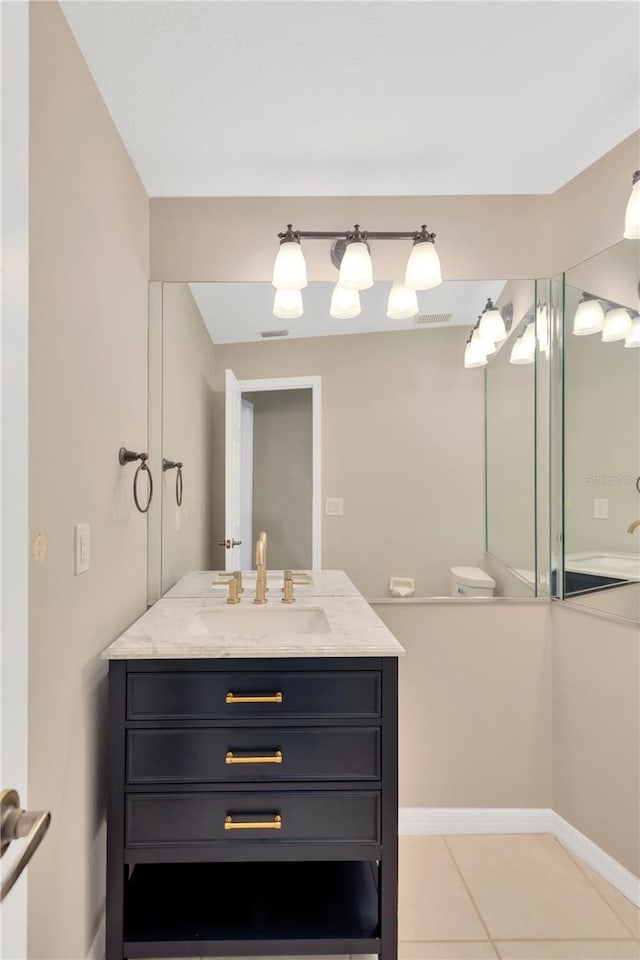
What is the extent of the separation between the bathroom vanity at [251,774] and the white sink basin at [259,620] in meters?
0.38

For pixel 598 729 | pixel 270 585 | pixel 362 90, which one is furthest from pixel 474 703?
pixel 362 90

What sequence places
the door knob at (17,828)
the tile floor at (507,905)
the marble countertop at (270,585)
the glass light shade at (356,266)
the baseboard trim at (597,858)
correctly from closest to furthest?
1. the door knob at (17,828)
2. the tile floor at (507,905)
3. the baseboard trim at (597,858)
4. the glass light shade at (356,266)
5. the marble countertop at (270,585)

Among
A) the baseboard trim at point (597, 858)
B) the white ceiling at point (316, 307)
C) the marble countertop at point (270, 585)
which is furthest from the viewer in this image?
the white ceiling at point (316, 307)

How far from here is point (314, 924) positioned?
1.38 meters

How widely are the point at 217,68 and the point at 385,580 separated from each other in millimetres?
1736

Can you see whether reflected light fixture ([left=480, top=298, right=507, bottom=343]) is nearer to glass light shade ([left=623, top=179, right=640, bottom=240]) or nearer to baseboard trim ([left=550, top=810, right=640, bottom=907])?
glass light shade ([left=623, top=179, right=640, bottom=240])

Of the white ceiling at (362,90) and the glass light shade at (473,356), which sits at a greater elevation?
the white ceiling at (362,90)

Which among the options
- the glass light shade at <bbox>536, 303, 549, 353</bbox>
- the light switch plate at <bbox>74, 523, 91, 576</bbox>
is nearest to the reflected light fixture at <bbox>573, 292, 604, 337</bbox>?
the glass light shade at <bbox>536, 303, 549, 353</bbox>

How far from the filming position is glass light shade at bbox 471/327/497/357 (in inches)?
81.5

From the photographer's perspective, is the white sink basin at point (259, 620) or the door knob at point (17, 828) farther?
the white sink basin at point (259, 620)

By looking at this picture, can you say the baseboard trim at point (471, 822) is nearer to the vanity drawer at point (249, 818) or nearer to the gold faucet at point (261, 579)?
the vanity drawer at point (249, 818)

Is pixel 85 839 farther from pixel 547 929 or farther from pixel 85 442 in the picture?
pixel 547 929

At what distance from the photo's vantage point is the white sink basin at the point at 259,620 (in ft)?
5.82

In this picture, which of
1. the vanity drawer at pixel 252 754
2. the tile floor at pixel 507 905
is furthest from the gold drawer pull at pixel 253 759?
the tile floor at pixel 507 905
